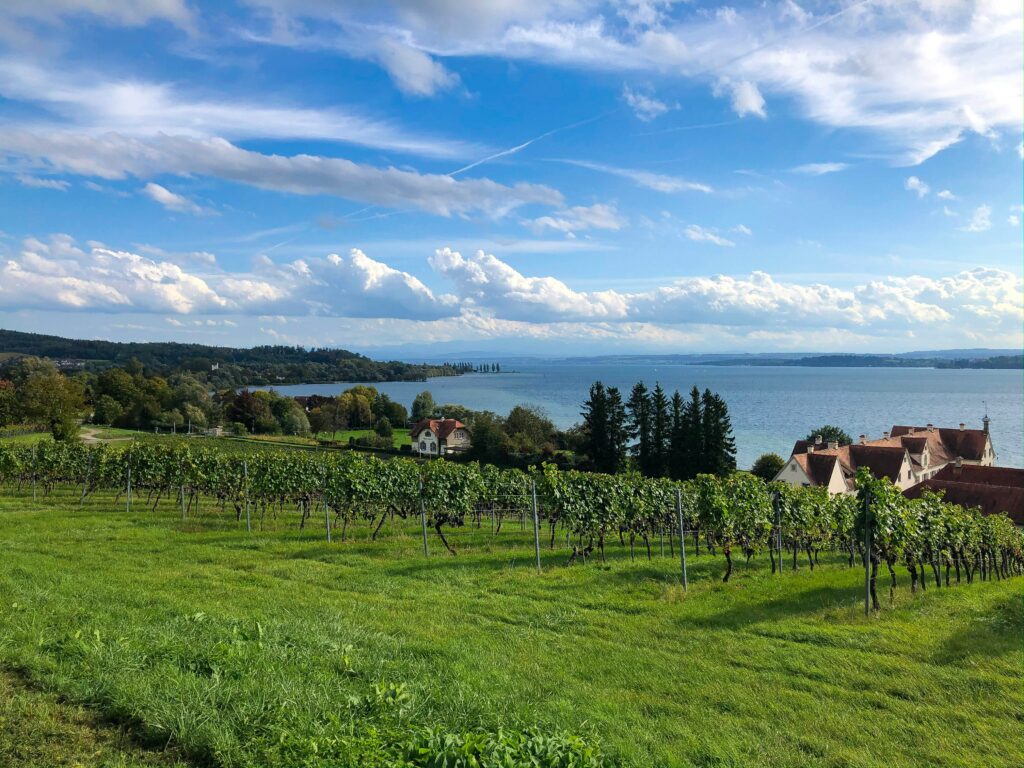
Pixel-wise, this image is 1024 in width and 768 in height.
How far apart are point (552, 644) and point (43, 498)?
87.0ft

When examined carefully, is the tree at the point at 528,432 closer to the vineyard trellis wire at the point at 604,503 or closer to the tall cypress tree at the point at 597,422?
the tall cypress tree at the point at 597,422

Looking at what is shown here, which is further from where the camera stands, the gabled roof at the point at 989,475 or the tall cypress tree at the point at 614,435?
the tall cypress tree at the point at 614,435

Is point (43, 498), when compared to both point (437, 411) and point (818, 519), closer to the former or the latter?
point (818, 519)

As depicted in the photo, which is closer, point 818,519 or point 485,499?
point 818,519

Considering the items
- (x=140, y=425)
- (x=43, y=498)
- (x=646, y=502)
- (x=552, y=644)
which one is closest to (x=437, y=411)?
(x=140, y=425)

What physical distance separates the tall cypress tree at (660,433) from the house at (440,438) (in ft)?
84.4

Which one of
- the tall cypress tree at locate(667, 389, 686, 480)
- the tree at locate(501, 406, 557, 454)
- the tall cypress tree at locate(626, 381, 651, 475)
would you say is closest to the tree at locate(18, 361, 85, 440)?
the tree at locate(501, 406, 557, 454)

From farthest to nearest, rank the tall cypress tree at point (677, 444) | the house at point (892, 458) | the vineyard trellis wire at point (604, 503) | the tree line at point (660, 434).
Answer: the tall cypress tree at point (677, 444), the tree line at point (660, 434), the house at point (892, 458), the vineyard trellis wire at point (604, 503)

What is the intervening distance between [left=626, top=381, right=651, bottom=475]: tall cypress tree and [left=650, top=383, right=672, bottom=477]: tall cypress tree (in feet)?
1.66

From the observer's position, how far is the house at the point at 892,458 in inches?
1692

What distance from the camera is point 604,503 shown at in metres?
19.5

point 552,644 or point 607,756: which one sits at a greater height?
point 607,756

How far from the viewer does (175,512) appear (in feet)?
79.4

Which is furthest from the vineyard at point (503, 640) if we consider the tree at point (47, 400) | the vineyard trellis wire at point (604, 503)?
the tree at point (47, 400)
